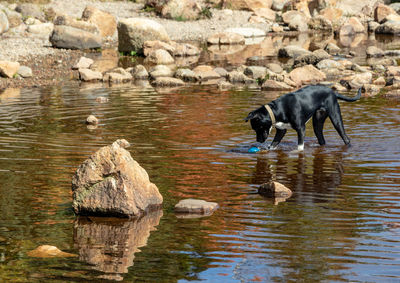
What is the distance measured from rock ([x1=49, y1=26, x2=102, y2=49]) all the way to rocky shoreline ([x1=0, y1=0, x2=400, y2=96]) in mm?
42

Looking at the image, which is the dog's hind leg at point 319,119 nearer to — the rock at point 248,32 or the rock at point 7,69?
the rock at point 7,69

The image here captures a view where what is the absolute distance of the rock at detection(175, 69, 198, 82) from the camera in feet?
76.4

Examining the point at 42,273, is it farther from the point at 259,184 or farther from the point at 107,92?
the point at 107,92

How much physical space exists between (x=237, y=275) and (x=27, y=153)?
6814 mm

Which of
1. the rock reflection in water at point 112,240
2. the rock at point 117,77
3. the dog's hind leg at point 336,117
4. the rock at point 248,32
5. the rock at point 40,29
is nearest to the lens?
the rock reflection in water at point 112,240

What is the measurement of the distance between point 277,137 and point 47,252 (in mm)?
6106

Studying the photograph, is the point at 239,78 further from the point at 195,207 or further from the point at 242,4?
the point at 242,4

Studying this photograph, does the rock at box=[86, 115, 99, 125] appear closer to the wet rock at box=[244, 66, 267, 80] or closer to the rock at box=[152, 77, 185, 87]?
the rock at box=[152, 77, 185, 87]

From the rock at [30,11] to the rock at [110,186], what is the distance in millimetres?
28049

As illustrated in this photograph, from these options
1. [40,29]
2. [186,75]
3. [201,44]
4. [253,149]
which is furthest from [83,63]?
[253,149]

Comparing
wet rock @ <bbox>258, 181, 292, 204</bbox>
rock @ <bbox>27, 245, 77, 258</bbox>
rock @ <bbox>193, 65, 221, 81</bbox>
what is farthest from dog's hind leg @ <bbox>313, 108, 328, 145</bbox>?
rock @ <bbox>193, 65, 221, 81</bbox>

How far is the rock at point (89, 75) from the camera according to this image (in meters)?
23.3

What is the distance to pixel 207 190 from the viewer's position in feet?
→ 31.7

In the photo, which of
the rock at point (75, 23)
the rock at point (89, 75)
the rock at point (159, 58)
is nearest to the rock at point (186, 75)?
the rock at point (89, 75)
